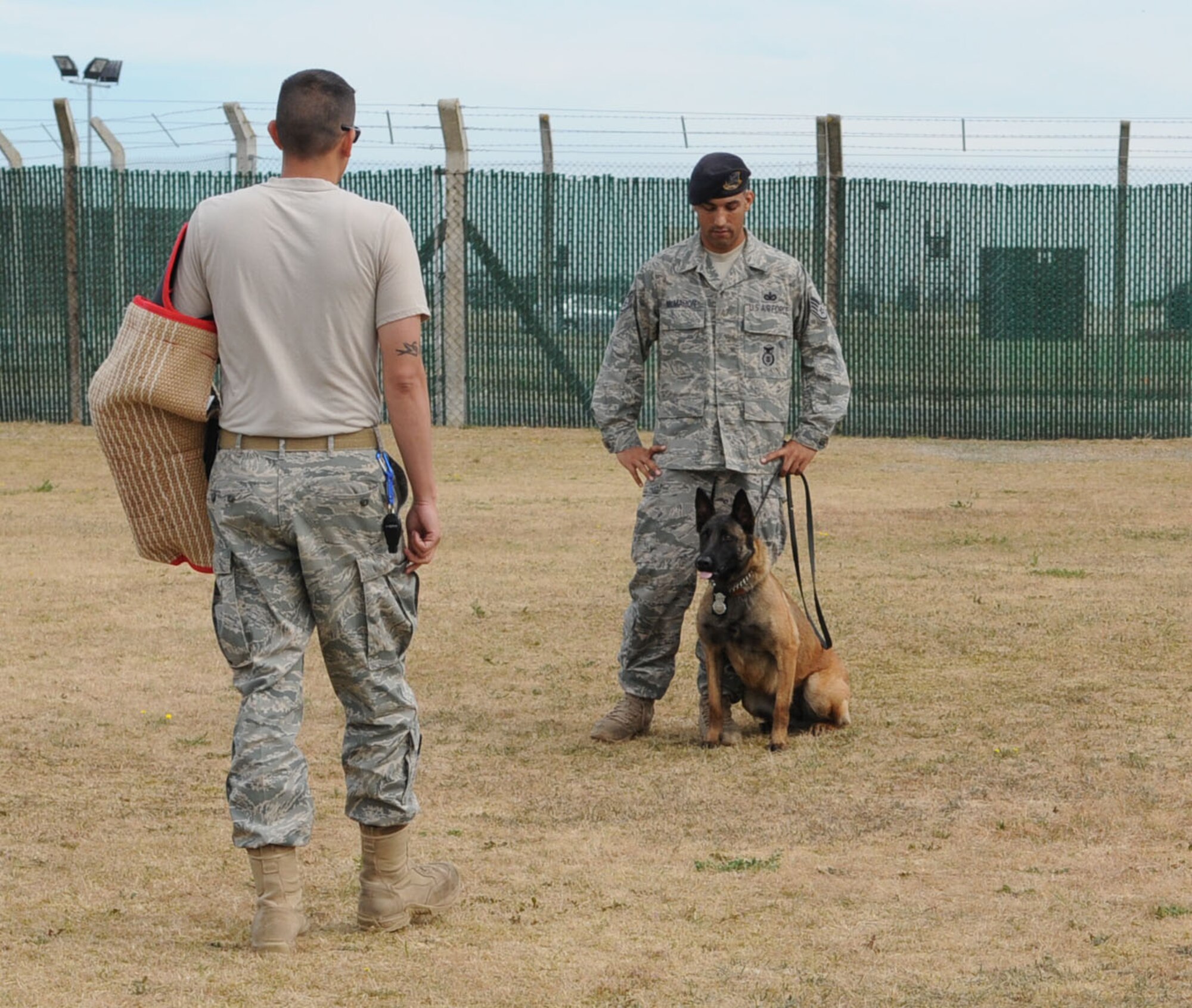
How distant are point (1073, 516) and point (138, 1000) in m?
9.16

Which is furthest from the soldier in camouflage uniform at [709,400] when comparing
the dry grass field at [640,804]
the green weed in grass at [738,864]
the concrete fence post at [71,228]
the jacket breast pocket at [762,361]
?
the concrete fence post at [71,228]

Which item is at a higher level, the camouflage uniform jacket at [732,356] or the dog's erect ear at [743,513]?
the camouflage uniform jacket at [732,356]

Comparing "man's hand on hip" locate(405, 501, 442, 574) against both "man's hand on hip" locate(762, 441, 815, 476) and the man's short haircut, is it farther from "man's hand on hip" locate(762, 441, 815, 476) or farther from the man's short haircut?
"man's hand on hip" locate(762, 441, 815, 476)

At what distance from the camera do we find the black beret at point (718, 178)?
19.6 ft

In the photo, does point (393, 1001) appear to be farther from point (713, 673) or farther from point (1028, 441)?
point (1028, 441)

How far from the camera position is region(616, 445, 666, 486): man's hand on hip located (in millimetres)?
6230

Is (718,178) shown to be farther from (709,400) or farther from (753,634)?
(753,634)

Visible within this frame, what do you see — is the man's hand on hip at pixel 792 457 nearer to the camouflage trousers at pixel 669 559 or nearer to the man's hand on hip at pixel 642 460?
the camouflage trousers at pixel 669 559

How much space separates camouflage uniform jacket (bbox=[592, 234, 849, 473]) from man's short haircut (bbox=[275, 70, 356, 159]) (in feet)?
7.38

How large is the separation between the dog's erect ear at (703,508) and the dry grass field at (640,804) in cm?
81

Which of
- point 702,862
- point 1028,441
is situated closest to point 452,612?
point 702,862

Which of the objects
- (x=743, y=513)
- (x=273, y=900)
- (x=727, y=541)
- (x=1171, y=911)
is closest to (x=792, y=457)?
(x=743, y=513)

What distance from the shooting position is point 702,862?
4.80 m

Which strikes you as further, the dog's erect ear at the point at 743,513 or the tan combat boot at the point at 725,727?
the tan combat boot at the point at 725,727
